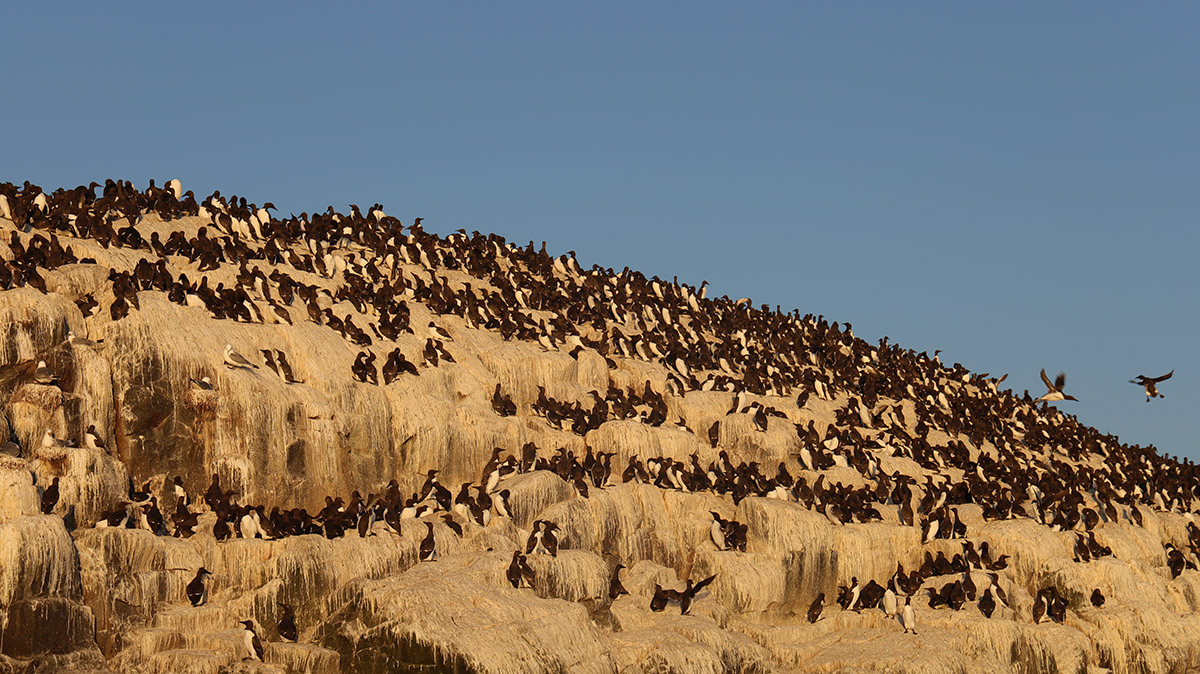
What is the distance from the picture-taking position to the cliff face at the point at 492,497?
2616cm

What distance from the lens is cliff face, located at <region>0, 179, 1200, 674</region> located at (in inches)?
1030

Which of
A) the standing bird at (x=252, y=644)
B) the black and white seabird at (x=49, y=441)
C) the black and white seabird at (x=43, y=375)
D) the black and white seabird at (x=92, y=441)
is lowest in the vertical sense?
the standing bird at (x=252, y=644)

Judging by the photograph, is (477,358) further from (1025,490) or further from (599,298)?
(1025,490)

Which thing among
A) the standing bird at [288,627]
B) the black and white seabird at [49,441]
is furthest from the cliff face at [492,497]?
the standing bird at [288,627]

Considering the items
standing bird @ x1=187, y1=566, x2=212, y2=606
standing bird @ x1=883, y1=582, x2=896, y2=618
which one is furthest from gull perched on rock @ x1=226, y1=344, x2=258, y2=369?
standing bird @ x1=883, y1=582, x2=896, y2=618

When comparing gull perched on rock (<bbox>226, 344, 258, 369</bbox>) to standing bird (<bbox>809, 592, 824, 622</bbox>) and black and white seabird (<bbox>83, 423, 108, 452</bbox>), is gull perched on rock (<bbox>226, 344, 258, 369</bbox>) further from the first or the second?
standing bird (<bbox>809, 592, 824, 622</bbox>)

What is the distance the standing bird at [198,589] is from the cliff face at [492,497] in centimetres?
18

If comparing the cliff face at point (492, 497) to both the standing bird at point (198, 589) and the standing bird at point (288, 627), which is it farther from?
the standing bird at point (288, 627)

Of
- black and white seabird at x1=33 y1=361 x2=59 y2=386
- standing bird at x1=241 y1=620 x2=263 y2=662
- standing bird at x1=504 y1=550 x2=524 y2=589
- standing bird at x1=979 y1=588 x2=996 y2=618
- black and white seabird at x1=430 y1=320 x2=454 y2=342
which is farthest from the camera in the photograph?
black and white seabird at x1=430 y1=320 x2=454 y2=342

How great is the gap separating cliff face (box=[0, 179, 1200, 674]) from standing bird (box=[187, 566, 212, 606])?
0.18m

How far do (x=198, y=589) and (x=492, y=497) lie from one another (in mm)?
7620

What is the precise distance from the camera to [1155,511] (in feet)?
140

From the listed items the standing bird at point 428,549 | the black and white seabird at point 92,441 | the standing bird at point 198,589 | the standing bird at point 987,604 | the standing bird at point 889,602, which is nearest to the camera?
the standing bird at point 198,589

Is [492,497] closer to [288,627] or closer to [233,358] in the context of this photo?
[233,358]
